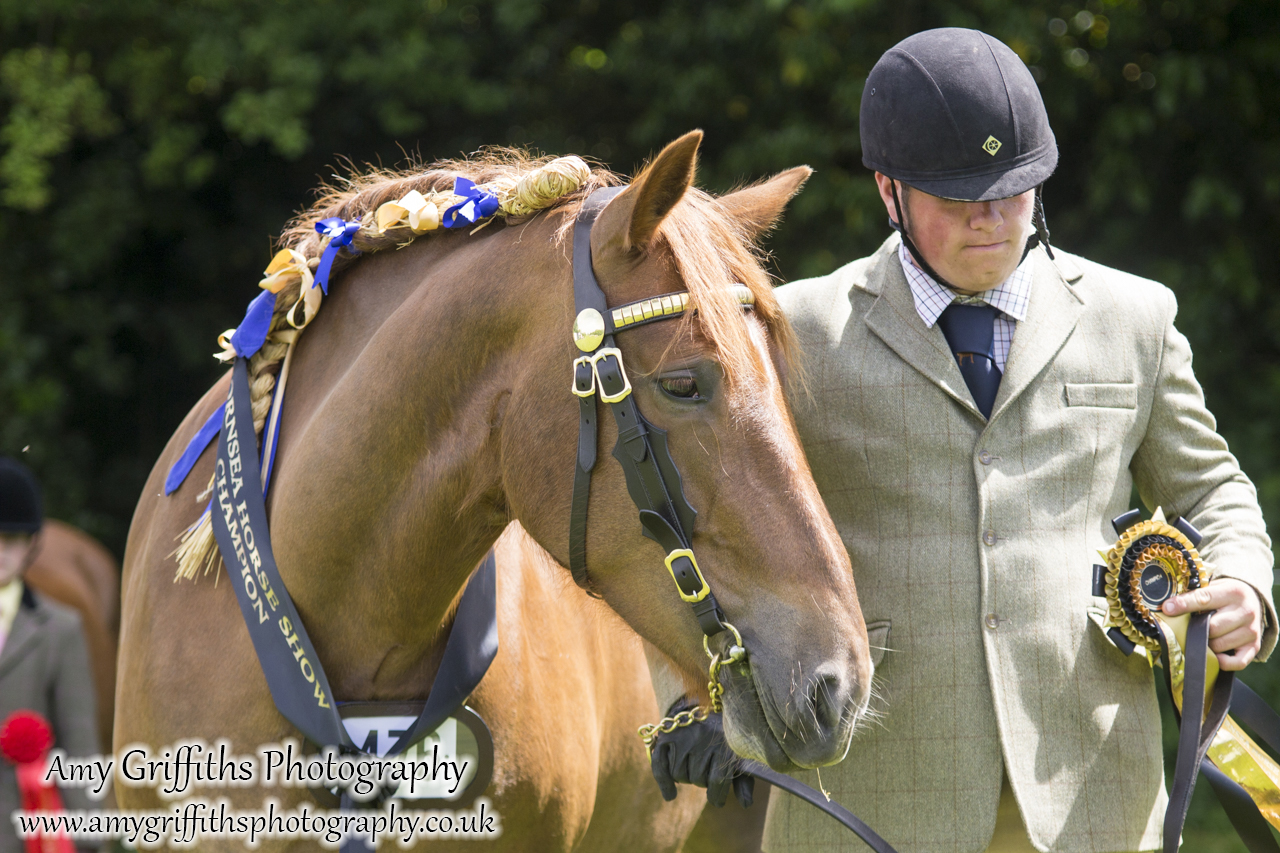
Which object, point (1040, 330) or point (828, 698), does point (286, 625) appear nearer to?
point (828, 698)

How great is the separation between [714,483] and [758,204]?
66cm

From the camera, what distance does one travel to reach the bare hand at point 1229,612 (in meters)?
2.05

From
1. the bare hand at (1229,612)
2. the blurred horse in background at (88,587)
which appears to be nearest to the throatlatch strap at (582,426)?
the bare hand at (1229,612)

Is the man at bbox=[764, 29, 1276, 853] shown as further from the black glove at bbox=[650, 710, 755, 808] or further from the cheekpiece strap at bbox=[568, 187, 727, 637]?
the cheekpiece strap at bbox=[568, 187, 727, 637]

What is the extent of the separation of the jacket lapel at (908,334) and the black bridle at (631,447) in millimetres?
454

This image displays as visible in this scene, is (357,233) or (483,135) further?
(483,135)

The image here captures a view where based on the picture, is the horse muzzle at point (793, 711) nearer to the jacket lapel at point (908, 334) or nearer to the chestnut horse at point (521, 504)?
the chestnut horse at point (521, 504)

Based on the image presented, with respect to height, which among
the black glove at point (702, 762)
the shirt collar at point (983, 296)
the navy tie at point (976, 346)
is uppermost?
the shirt collar at point (983, 296)

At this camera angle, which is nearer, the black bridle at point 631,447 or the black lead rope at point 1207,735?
the black bridle at point 631,447

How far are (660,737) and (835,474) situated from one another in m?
0.61

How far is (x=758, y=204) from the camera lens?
7.19 ft

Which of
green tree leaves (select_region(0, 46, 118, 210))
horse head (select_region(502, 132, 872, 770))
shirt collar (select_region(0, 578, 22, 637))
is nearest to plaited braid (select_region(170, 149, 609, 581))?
horse head (select_region(502, 132, 872, 770))

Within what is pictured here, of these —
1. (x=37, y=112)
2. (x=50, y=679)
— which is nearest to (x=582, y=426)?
(x=50, y=679)

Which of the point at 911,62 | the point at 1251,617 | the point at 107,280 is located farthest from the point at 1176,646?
the point at 107,280
